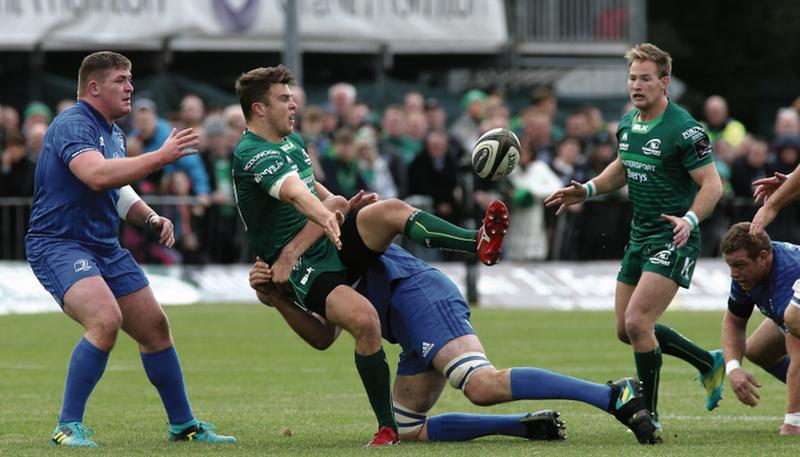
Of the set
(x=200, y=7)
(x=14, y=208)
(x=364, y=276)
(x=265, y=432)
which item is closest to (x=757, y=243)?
(x=364, y=276)

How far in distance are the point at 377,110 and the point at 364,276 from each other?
53.3ft

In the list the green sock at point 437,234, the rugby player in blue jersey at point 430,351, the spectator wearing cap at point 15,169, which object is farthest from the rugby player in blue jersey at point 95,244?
the spectator wearing cap at point 15,169

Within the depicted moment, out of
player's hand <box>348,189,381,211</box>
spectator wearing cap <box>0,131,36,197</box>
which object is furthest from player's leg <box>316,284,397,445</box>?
spectator wearing cap <box>0,131,36,197</box>

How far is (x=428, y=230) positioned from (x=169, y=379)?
6.19 feet

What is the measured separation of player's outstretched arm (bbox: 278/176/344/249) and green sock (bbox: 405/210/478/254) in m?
0.41

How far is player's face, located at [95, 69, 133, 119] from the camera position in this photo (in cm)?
1009

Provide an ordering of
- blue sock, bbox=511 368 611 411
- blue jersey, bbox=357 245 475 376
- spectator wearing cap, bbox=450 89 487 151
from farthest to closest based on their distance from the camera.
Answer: spectator wearing cap, bbox=450 89 487 151 → blue jersey, bbox=357 245 475 376 → blue sock, bbox=511 368 611 411

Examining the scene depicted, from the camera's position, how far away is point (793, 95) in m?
37.2

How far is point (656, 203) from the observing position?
36.2ft

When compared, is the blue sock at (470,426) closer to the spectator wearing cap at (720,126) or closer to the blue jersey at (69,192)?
the blue jersey at (69,192)

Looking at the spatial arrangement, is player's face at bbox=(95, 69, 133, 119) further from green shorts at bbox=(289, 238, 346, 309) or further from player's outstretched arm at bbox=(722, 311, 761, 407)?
player's outstretched arm at bbox=(722, 311, 761, 407)

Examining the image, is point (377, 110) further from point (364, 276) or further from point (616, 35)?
point (364, 276)

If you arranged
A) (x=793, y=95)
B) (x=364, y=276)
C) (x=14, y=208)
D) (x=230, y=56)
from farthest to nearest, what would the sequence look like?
(x=793, y=95), (x=230, y=56), (x=14, y=208), (x=364, y=276)

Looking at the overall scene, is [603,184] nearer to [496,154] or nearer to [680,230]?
[680,230]
